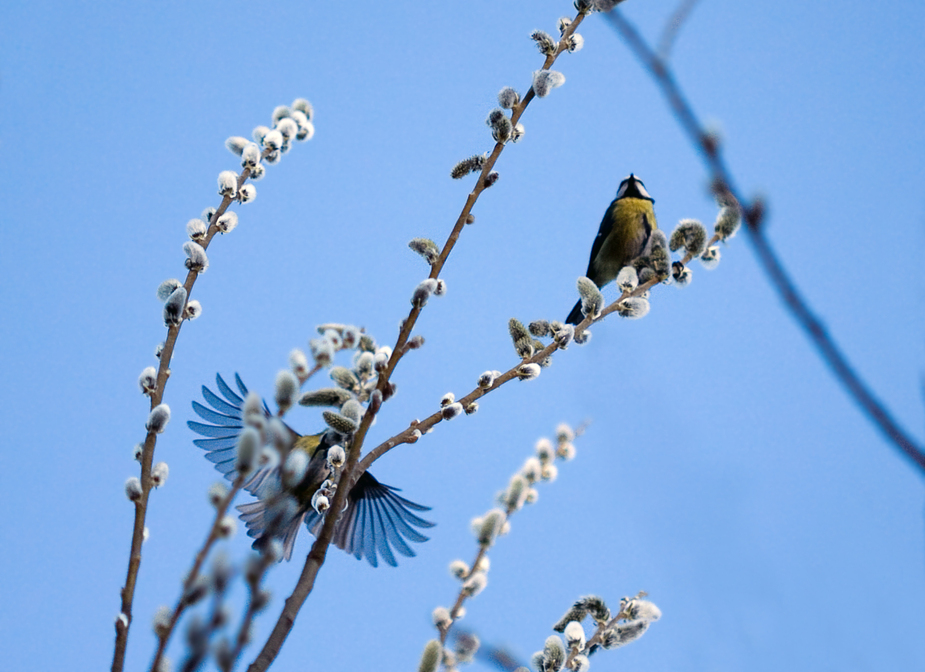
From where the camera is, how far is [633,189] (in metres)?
4.24

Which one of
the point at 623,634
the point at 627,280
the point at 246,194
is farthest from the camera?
Answer: the point at 246,194

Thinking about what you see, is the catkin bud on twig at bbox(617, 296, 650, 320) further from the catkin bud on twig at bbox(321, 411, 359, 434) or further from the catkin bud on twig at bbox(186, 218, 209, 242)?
the catkin bud on twig at bbox(186, 218, 209, 242)

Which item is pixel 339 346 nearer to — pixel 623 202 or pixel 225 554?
pixel 225 554

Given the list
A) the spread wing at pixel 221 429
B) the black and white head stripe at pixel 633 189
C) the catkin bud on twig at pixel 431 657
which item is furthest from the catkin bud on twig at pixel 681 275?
the black and white head stripe at pixel 633 189

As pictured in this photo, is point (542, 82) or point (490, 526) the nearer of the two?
point (490, 526)

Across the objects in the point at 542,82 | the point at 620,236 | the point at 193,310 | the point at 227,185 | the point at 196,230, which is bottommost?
the point at 193,310

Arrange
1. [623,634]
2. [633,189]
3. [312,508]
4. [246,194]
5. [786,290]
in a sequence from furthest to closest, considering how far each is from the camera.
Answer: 1. [633,189]
2. [312,508]
3. [246,194]
4. [623,634]
5. [786,290]

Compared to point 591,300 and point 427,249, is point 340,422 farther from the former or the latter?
point 591,300

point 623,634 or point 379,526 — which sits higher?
point 379,526

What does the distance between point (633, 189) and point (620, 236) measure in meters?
0.49

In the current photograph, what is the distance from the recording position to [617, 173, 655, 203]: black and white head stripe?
416cm

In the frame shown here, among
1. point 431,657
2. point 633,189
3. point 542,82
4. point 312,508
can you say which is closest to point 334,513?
point 431,657

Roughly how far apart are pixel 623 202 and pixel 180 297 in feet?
9.17

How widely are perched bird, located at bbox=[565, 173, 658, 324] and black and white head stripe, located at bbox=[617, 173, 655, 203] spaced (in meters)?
0.03
